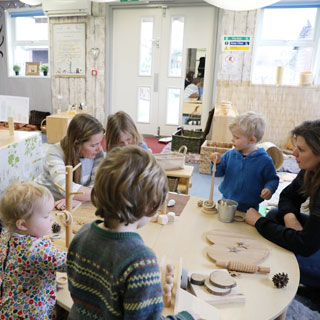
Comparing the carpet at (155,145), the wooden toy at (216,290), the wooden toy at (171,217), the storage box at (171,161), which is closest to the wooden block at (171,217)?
the wooden toy at (171,217)

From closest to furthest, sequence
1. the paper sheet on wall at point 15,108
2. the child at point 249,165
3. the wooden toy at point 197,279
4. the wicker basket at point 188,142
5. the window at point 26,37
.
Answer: the wooden toy at point 197,279 → the child at point 249,165 → the paper sheet on wall at point 15,108 → the wicker basket at point 188,142 → the window at point 26,37

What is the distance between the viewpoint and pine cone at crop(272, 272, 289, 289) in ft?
3.15

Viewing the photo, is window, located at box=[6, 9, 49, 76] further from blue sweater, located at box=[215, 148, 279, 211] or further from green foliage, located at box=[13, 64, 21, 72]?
blue sweater, located at box=[215, 148, 279, 211]

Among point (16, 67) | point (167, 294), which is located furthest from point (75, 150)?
point (16, 67)

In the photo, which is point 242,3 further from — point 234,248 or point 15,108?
point 15,108

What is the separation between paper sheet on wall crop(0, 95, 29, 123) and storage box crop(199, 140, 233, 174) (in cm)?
222

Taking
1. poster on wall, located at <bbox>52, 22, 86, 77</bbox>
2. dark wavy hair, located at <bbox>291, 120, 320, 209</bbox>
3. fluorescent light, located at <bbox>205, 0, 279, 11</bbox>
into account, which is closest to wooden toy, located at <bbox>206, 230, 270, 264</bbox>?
dark wavy hair, located at <bbox>291, 120, 320, 209</bbox>

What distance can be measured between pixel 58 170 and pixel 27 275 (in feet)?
2.23

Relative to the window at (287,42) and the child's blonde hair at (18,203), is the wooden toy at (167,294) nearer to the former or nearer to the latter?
the child's blonde hair at (18,203)

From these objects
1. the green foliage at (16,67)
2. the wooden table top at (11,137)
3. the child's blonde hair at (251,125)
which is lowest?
the wooden table top at (11,137)

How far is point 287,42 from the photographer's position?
4645 millimetres

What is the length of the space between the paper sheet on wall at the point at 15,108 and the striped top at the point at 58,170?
Answer: 561 mm

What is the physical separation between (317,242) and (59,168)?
3.91ft

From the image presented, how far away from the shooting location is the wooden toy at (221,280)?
93cm
